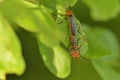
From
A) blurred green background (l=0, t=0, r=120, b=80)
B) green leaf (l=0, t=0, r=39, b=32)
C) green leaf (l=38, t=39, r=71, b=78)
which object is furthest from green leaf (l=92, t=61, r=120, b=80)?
green leaf (l=0, t=0, r=39, b=32)

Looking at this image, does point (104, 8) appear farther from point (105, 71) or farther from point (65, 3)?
point (65, 3)

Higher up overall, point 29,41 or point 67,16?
point 67,16

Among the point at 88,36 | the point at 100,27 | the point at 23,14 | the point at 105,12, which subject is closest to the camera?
the point at 23,14

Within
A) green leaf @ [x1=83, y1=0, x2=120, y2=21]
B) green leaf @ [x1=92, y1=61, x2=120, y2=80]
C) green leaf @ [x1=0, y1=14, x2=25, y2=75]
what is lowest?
green leaf @ [x1=92, y1=61, x2=120, y2=80]

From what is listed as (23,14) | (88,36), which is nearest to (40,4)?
(23,14)

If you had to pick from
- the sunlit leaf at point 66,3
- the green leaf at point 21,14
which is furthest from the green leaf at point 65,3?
the green leaf at point 21,14

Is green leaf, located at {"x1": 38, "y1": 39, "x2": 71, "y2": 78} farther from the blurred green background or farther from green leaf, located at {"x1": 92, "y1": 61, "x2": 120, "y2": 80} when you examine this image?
the blurred green background

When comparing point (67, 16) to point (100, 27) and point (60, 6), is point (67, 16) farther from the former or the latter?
point (100, 27)

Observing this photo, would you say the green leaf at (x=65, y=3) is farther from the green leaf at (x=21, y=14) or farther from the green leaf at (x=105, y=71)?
the green leaf at (x=105, y=71)
